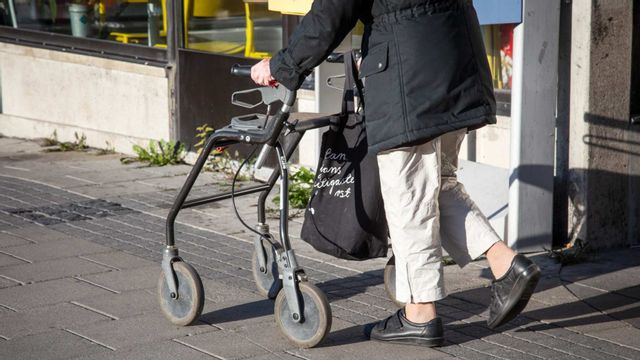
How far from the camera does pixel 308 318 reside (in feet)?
14.2

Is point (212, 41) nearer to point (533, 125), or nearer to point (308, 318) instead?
point (533, 125)

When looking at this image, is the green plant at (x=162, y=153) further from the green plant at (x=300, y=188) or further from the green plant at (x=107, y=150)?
the green plant at (x=300, y=188)

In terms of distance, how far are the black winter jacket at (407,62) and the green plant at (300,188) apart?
2.83 metres

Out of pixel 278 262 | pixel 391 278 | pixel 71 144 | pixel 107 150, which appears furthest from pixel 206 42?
pixel 278 262

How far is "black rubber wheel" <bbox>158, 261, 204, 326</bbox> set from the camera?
4621 millimetres

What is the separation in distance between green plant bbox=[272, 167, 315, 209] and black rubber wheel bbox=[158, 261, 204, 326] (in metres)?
2.31

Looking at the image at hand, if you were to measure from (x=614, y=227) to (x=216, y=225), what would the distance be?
2.43 metres

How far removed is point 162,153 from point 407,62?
16.5 ft

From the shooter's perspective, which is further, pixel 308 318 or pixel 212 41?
pixel 212 41

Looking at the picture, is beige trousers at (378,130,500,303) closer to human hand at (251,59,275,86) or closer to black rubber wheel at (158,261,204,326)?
human hand at (251,59,275,86)

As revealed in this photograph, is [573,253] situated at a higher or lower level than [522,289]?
lower

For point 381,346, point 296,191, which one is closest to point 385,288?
point 381,346

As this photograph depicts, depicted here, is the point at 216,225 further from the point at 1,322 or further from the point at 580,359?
the point at 580,359

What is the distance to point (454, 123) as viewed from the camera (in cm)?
414
